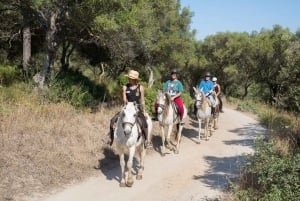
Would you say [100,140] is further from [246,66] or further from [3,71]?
[246,66]

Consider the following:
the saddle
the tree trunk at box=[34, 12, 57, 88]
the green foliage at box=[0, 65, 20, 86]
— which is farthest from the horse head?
the green foliage at box=[0, 65, 20, 86]

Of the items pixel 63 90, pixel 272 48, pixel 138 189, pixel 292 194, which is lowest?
pixel 138 189

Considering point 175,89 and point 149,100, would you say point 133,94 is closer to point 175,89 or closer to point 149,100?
point 175,89

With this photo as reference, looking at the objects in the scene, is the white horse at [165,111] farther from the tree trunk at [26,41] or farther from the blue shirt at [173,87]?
the tree trunk at [26,41]

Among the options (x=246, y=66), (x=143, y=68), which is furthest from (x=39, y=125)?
(x=246, y=66)

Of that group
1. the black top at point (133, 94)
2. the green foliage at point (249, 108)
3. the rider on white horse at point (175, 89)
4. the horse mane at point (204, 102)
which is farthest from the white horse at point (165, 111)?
the green foliage at point (249, 108)

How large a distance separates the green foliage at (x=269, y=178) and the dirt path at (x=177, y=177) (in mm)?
1128

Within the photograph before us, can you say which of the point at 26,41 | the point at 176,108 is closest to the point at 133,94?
the point at 176,108

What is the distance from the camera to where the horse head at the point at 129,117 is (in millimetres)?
8586

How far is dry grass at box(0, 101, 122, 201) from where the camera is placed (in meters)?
8.86

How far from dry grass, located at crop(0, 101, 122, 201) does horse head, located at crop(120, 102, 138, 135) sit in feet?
6.88

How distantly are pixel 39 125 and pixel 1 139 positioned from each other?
162 centimetres

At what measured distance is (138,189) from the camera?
9258mm

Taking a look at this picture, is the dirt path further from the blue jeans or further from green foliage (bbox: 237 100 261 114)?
green foliage (bbox: 237 100 261 114)
